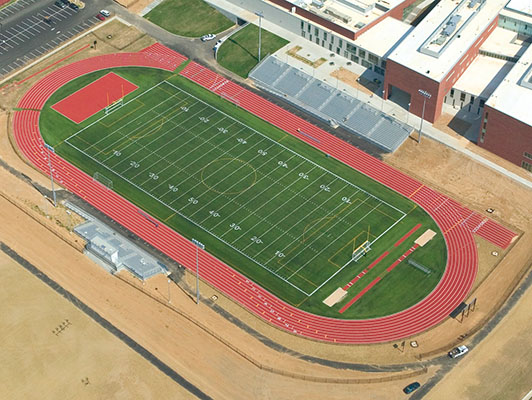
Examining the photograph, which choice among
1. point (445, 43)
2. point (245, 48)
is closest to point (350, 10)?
point (245, 48)

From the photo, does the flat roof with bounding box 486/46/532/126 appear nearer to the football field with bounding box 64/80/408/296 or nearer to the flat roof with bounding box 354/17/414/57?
the flat roof with bounding box 354/17/414/57

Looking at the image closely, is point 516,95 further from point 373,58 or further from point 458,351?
point 458,351

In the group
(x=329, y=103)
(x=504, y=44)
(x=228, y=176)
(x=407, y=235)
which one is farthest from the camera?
(x=504, y=44)

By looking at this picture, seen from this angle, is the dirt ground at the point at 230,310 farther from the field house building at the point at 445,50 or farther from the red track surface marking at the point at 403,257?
the field house building at the point at 445,50

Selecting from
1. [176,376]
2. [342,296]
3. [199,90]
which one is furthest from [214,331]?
[199,90]

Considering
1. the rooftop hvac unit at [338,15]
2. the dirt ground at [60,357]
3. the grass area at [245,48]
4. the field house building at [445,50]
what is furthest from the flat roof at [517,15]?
the dirt ground at [60,357]

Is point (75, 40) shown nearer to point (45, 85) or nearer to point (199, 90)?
point (45, 85)
